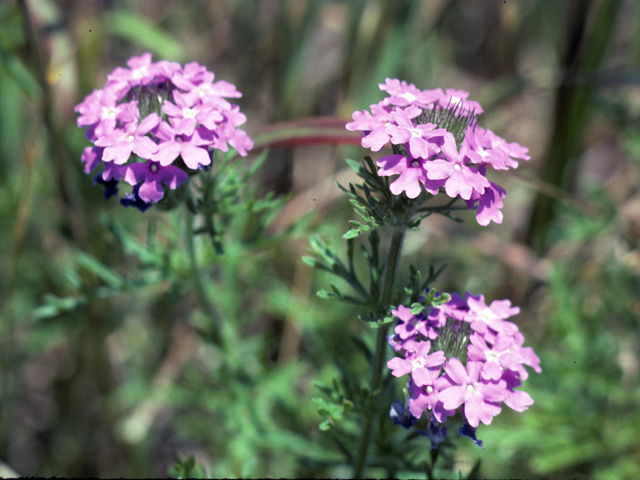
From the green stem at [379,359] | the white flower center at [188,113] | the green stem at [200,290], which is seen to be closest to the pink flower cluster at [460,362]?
the green stem at [379,359]

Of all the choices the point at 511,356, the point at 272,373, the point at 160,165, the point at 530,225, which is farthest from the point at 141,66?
the point at 530,225

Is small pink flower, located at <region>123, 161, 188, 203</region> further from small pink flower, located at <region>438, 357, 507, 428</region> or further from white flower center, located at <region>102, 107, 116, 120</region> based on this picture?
small pink flower, located at <region>438, 357, 507, 428</region>

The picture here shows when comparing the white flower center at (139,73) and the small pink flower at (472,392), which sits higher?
the white flower center at (139,73)

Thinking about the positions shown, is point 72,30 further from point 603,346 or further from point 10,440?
point 603,346

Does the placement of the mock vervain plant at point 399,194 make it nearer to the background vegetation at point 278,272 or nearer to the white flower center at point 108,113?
the white flower center at point 108,113

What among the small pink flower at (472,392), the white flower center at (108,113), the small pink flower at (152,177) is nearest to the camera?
the small pink flower at (472,392)

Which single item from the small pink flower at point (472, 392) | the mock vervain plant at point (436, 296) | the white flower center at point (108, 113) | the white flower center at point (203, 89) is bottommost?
the small pink flower at point (472, 392)
